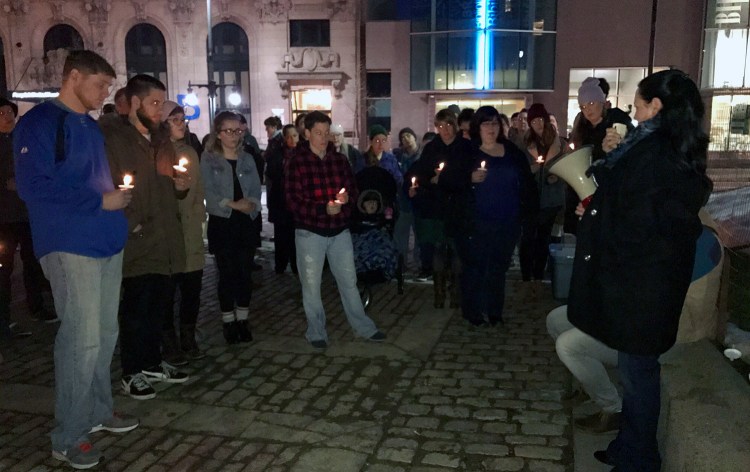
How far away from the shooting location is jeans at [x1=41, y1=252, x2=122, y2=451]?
3.67 metres

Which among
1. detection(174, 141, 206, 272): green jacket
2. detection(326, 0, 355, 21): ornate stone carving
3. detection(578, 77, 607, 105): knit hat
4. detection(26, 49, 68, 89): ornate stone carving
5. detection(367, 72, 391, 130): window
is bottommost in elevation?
detection(174, 141, 206, 272): green jacket

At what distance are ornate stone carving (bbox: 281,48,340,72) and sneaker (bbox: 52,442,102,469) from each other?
26730mm

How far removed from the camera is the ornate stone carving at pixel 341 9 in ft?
94.4

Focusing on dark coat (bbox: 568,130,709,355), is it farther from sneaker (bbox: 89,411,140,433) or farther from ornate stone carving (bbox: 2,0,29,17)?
ornate stone carving (bbox: 2,0,29,17)

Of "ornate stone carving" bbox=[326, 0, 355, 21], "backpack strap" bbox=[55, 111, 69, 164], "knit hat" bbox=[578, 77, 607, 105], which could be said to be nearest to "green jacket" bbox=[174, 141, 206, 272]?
"backpack strap" bbox=[55, 111, 69, 164]

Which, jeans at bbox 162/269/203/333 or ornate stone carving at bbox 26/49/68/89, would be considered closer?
jeans at bbox 162/269/203/333

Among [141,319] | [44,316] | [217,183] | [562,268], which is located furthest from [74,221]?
[562,268]

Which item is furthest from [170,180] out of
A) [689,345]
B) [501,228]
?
[689,345]

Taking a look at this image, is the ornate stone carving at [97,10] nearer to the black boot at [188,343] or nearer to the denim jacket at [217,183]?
the denim jacket at [217,183]

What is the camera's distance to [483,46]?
26500 mm

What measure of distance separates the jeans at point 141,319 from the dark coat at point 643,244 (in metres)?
3.09

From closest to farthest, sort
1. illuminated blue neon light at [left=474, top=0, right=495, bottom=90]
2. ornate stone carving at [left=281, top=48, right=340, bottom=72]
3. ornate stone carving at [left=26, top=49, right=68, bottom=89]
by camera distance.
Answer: illuminated blue neon light at [left=474, top=0, right=495, bottom=90], ornate stone carving at [left=281, top=48, right=340, bottom=72], ornate stone carving at [left=26, top=49, right=68, bottom=89]

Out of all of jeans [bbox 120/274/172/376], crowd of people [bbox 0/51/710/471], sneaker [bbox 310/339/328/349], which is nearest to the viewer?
crowd of people [bbox 0/51/710/471]

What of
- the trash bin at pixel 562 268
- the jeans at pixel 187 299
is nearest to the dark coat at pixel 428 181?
the trash bin at pixel 562 268
